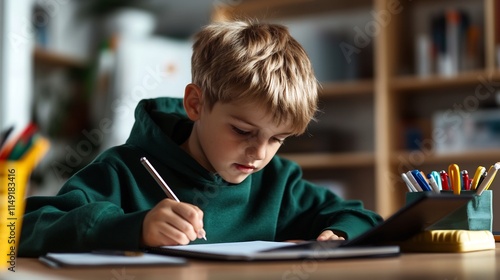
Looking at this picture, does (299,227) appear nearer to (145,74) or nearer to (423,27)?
(423,27)

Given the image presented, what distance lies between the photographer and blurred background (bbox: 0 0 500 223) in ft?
10.6

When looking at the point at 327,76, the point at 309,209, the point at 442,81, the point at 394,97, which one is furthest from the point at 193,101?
the point at 327,76

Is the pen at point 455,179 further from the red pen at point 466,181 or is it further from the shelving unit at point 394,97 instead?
the shelving unit at point 394,97

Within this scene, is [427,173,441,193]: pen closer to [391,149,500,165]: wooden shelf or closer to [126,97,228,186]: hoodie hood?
[126,97,228,186]: hoodie hood

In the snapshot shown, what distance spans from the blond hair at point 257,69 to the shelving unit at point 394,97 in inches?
85.8

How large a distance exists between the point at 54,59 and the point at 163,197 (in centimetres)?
292

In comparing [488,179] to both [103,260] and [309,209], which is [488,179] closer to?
[309,209]

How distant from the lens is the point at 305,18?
12.8 feet

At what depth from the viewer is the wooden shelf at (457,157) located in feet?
10.3

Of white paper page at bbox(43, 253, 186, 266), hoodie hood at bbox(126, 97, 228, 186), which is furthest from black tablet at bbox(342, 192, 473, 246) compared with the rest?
hoodie hood at bbox(126, 97, 228, 186)

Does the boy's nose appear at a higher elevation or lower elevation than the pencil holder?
higher

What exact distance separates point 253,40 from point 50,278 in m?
0.64

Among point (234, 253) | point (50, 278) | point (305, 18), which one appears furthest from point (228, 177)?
point (305, 18)

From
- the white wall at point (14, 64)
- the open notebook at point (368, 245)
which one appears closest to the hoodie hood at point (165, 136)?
the open notebook at point (368, 245)
